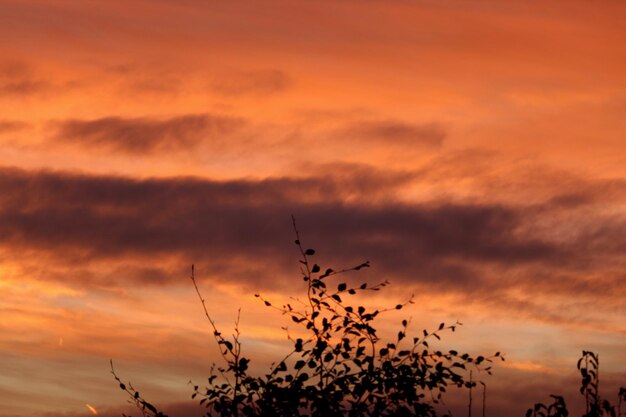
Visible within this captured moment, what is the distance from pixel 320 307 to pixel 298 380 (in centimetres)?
153

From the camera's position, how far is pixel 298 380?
1900 cm

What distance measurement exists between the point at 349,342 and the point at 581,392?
6.11 meters

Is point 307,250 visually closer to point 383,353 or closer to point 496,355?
point 383,353

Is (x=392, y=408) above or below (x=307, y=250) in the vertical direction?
below

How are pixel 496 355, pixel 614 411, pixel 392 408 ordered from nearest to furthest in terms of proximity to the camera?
pixel 614 411 < pixel 392 408 < pixel 496 355

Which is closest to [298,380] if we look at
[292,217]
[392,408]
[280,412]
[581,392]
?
[280,412]

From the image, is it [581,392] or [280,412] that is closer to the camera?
[581,392]

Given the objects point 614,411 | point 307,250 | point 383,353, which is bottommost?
point 614,411

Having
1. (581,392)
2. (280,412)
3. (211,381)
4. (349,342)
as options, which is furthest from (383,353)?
(581,392)

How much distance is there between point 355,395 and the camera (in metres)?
18.7

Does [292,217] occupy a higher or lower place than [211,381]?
higher

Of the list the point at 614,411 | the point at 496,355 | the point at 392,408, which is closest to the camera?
the point at 614,411

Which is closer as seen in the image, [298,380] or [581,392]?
[581,392]

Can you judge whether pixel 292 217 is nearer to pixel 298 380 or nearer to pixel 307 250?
pixel 307 250
